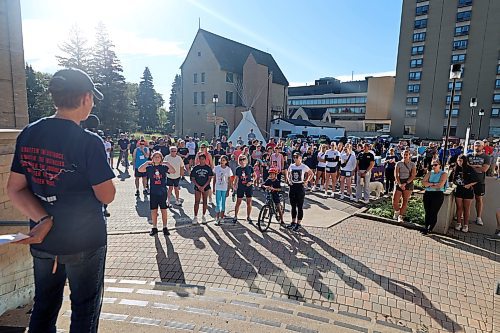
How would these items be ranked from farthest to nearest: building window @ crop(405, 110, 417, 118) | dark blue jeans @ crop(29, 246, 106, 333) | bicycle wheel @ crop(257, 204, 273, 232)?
building window @ crop(405, 110, 417, 118), bicycle wheel @ crop(257, 204, 273, 232), dark blue jeans @ crop(29, 246, 106, 333)

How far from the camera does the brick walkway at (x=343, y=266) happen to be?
4.18 metres

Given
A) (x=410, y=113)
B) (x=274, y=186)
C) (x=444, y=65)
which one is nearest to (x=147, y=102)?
(x=410, y=113)

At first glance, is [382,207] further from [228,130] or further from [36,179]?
[228,130]

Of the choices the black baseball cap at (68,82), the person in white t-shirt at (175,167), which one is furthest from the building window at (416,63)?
the black baseball cap at (68,82)

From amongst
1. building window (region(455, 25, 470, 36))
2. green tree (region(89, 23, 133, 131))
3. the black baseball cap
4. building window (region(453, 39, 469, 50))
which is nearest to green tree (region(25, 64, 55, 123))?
green tree (region(89, 23, 133, 131))

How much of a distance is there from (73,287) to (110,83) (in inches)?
1747

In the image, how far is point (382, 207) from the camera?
923 cm

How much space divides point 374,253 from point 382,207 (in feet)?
12.1

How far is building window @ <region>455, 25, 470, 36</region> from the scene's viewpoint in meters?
49.6

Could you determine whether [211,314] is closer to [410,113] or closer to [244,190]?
[244,190]

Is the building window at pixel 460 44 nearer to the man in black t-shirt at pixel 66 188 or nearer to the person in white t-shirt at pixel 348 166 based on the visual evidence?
the person in white t-shirt at pixel 348 166

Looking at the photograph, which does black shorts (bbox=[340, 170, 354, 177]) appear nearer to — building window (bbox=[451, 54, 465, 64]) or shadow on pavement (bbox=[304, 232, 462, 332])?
shadow on pavement (bbox=[304, 232, 462, 332])

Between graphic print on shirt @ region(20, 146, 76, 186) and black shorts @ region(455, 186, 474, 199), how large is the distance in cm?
855

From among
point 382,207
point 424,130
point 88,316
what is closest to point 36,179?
point 88,316
